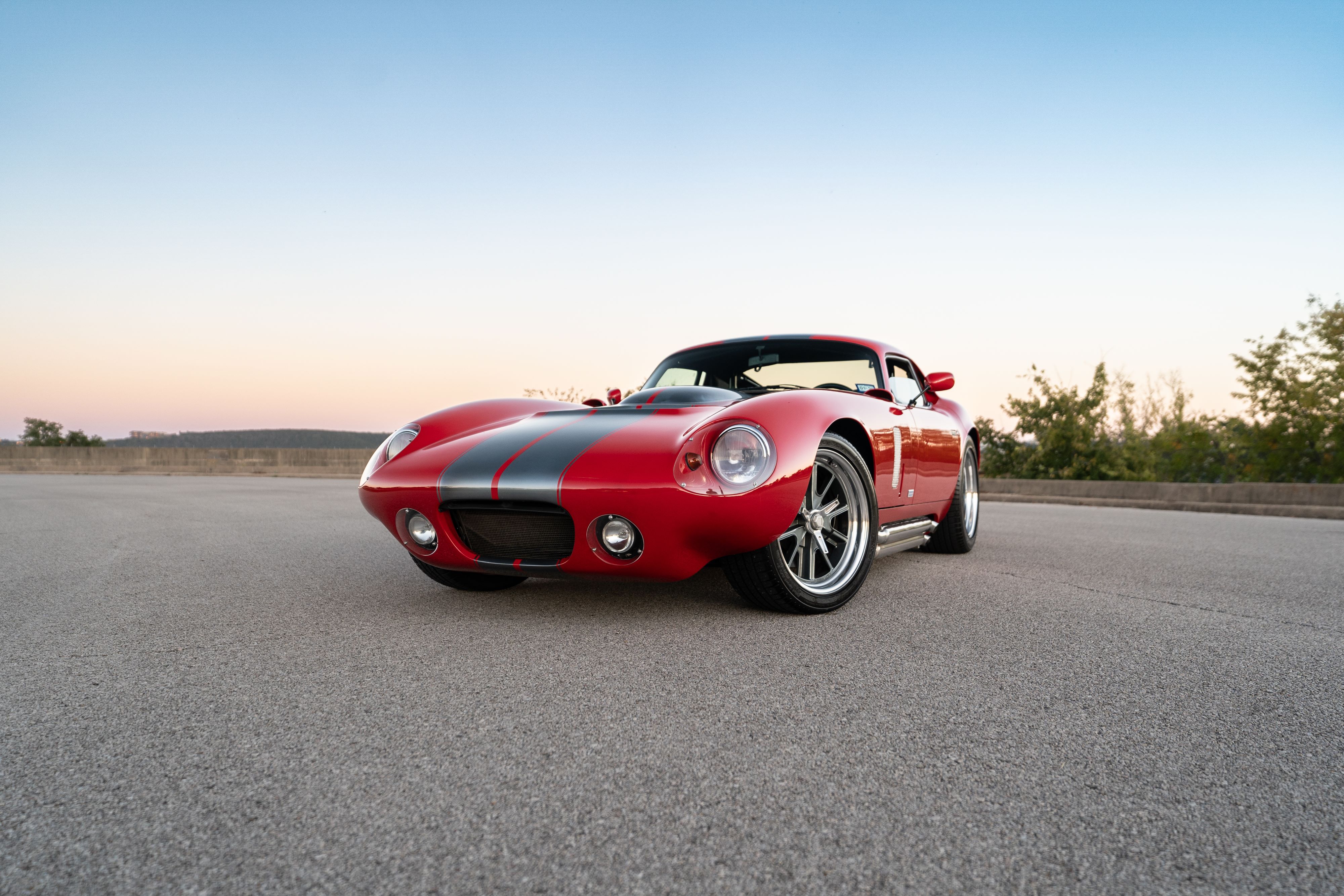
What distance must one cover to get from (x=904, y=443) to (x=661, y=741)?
8.74 feet

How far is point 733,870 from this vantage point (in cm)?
125

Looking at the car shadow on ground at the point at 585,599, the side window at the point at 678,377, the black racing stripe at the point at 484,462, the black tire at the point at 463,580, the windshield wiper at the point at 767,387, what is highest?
the side window at the point at 678,377

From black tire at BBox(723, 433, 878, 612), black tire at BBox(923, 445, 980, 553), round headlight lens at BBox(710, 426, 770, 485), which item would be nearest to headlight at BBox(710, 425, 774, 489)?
round headlight lens at BBox(710, 426, 770, 485)

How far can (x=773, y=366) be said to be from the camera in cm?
466

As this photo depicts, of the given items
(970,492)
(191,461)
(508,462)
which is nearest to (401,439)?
(508,462)

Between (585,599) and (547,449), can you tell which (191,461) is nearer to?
(585,599)

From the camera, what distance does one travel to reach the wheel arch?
3525 millimetres

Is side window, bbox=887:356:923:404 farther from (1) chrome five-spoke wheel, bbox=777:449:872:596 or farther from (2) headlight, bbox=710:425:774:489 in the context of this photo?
(2) headlight, bbox=710:425:774:489

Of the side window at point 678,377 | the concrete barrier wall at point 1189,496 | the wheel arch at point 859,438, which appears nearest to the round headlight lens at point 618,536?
the wheel arch at point 859,438

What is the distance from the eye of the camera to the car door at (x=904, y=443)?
13.0 feet

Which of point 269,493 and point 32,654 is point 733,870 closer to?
point 32,654

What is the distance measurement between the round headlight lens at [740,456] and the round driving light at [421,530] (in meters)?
1.17

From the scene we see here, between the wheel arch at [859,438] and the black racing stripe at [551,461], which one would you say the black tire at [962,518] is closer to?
the wheel arch at [859,438]

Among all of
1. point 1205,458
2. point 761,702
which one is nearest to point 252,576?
point 761,702
